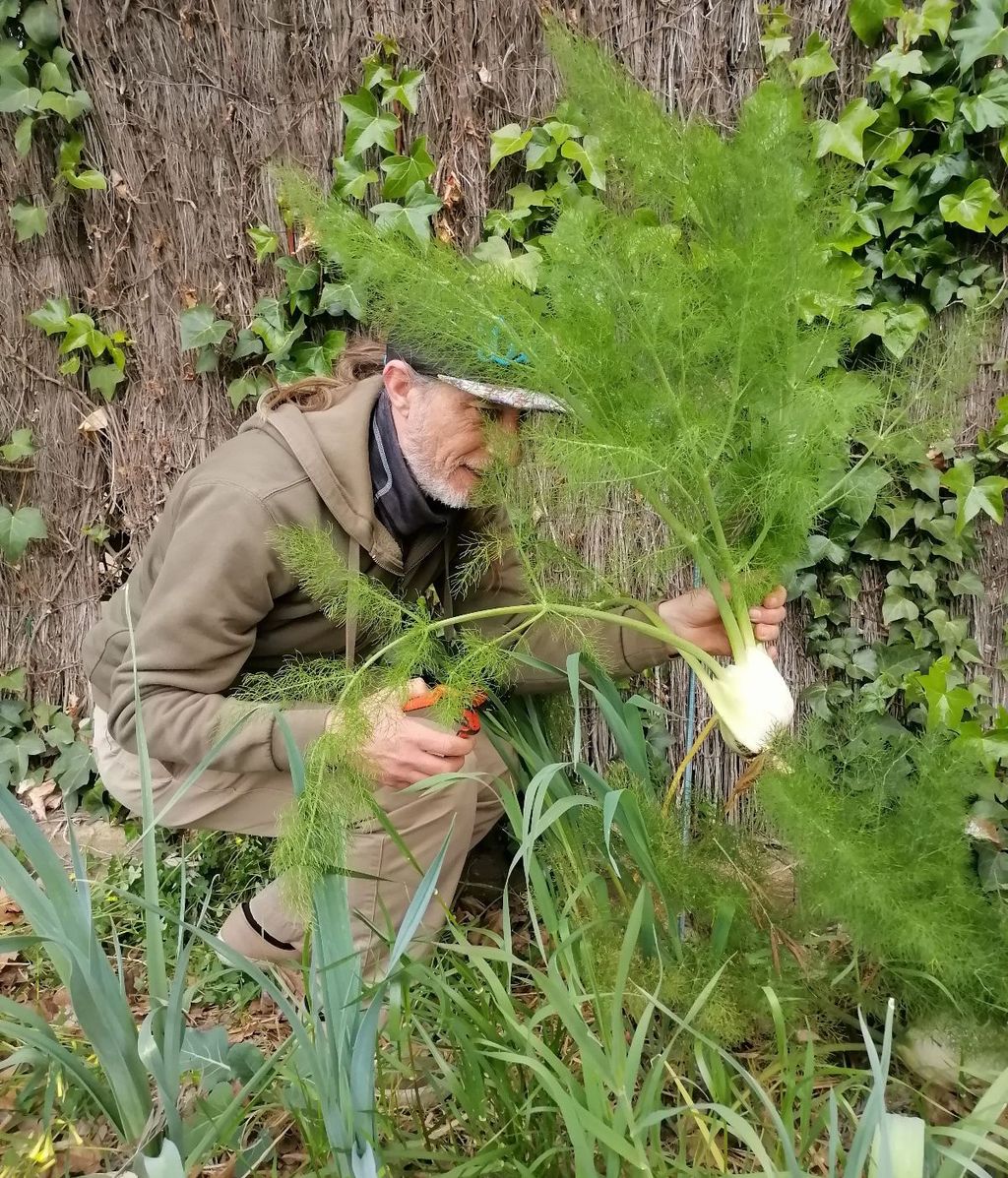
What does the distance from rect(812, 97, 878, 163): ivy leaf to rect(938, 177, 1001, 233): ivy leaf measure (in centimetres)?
19

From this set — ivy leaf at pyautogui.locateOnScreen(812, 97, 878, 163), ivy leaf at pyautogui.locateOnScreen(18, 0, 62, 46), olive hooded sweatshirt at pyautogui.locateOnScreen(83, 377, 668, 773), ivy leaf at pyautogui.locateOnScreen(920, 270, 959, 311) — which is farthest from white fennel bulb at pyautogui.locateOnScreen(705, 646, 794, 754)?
ivy leaf at pyautogui.locateOnScreen(18, 0, 62, 46)

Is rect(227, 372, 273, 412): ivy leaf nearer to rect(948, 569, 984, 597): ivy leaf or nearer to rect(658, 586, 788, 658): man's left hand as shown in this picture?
rect(658, 586, 788, 658): man's left hand

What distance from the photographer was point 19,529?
→ 2.33 meters

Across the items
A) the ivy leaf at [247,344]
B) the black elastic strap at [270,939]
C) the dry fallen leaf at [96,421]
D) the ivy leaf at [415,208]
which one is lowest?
the black elastic strap at [270,939]

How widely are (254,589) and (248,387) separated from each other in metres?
0.86

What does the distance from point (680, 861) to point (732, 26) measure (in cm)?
165

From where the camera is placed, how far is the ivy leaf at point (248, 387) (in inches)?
84.7

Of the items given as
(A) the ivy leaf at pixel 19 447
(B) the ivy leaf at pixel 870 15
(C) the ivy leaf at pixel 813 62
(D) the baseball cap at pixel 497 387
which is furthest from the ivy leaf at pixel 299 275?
(B) the ivy leaf at pixel 870 15

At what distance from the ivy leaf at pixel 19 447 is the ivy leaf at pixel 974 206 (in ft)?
7.31

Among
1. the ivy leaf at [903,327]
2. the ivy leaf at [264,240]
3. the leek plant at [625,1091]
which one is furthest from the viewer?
the ivy leaf at [264,240]

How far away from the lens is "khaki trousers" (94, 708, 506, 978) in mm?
1619

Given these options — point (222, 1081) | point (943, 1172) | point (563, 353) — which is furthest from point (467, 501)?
point (943, 1172)

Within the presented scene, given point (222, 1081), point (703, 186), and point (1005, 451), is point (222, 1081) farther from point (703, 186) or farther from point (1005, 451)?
point (1005, 451)

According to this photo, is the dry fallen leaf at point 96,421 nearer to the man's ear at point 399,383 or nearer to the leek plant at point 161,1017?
the man's ear at point 399,383
